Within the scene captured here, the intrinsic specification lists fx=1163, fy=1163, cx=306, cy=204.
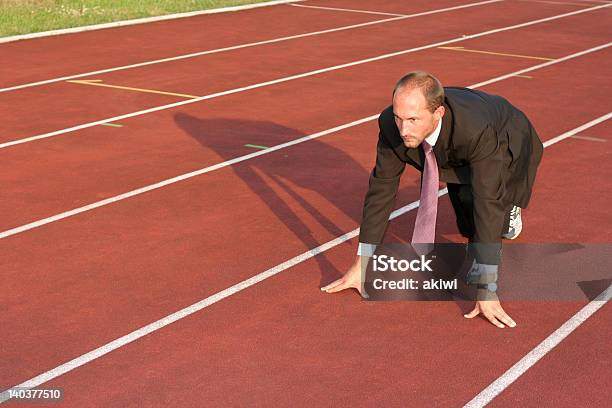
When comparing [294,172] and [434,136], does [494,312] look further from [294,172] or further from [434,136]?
[294,172]

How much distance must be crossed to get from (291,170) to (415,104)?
4.86 metres

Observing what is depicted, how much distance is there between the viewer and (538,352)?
21.0ft

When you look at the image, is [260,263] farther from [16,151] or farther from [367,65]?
[367,65]

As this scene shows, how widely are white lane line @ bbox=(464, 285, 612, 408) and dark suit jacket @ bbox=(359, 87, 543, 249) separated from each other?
686 millimetres

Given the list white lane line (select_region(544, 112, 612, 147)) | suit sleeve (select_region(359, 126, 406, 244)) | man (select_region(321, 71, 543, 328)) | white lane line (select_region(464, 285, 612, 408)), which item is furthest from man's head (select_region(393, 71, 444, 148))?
white lane line (select_region(544, 112, 612, 147))

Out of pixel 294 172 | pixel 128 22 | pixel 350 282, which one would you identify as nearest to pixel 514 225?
pixel 350 282

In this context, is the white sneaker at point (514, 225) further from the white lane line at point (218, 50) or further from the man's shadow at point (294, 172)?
the white lane line at point (218, 50)

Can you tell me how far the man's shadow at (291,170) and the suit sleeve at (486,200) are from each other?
155cm

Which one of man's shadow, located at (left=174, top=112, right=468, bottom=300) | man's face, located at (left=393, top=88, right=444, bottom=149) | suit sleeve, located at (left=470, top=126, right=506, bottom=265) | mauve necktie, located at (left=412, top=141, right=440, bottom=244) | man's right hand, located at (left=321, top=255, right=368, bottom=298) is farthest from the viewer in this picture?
man's shadow, located at (left=174, top=112, right=468, bottom=300)

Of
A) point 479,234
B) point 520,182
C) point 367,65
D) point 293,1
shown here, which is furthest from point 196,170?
point 293,1

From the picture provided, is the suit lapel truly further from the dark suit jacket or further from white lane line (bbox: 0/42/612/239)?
white lane line (bbox: 0/42/612/239)

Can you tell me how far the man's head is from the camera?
227 inches

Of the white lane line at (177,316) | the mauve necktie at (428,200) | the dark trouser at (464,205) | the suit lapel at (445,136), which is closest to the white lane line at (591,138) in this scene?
the white lane line at (177,316)

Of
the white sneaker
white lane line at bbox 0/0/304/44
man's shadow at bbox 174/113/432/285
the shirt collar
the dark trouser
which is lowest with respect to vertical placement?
white lane line at bbox 0/0/304/44
